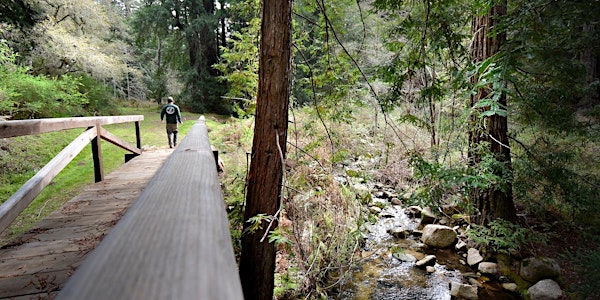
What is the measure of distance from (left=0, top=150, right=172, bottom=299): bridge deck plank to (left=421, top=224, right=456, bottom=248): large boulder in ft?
15.3

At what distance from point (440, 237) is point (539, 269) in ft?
4.56

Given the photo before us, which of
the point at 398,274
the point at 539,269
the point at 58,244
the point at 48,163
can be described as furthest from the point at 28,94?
the point at 539,269

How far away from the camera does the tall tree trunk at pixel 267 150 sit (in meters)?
2.61

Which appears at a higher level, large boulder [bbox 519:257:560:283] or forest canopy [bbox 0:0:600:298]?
forest canopy [bbox 0:0:600:298]

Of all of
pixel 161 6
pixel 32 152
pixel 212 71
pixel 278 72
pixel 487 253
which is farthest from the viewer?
pixel 212 71

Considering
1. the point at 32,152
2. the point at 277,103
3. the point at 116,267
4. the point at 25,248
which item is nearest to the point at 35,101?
the point at 32,152

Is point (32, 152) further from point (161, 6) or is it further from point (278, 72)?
point (161, 6)

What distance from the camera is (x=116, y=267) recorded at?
495mm

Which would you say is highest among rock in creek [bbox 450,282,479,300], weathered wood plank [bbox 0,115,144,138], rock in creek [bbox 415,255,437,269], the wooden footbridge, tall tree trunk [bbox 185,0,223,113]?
tall tree trunk [bbox 185,0,223,113]

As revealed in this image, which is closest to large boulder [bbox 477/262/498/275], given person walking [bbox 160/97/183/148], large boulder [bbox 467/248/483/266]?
large boulder [bbox 467/248/483/266]

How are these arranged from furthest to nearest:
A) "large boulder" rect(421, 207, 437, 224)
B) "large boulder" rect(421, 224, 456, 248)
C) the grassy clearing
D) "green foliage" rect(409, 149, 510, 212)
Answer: "large boulder" rect(421, 207, 437, 224)
the grassy clearing
"large boulder" rect(421, 224, 456, 248)
"green foliage" rect(409, 149, 510, 212)

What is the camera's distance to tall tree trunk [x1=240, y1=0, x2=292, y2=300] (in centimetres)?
261

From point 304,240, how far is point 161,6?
18.2 meters

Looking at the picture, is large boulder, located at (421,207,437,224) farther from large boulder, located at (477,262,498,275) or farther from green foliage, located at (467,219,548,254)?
large boulder, located at (477,262,498,275)
